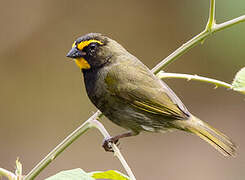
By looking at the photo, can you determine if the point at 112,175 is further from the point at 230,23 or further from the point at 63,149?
the point at 230,23

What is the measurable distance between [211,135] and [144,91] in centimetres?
68

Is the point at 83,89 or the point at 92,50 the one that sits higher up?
the point at 92,50

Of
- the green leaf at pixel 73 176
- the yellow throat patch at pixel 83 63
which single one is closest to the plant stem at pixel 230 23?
the green leaf at pixel 73 176

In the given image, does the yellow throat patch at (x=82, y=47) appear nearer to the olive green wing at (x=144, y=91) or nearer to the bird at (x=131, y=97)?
the bird at (x=131, y=97)

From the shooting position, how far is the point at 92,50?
4422 mm

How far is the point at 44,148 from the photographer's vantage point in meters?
8.91

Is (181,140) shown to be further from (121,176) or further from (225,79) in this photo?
(121,176)

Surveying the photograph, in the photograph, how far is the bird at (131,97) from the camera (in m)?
4.27

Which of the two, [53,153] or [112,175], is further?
[53,153]

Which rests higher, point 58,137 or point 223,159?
point 58,137

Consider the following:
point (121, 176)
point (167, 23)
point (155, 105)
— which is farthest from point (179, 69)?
point (121, 176)

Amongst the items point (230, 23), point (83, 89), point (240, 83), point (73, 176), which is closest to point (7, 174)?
point (73, 176)

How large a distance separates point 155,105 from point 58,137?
506 centimetres

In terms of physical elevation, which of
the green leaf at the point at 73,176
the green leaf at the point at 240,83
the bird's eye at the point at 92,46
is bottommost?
the green leaf at the point at 240,83
